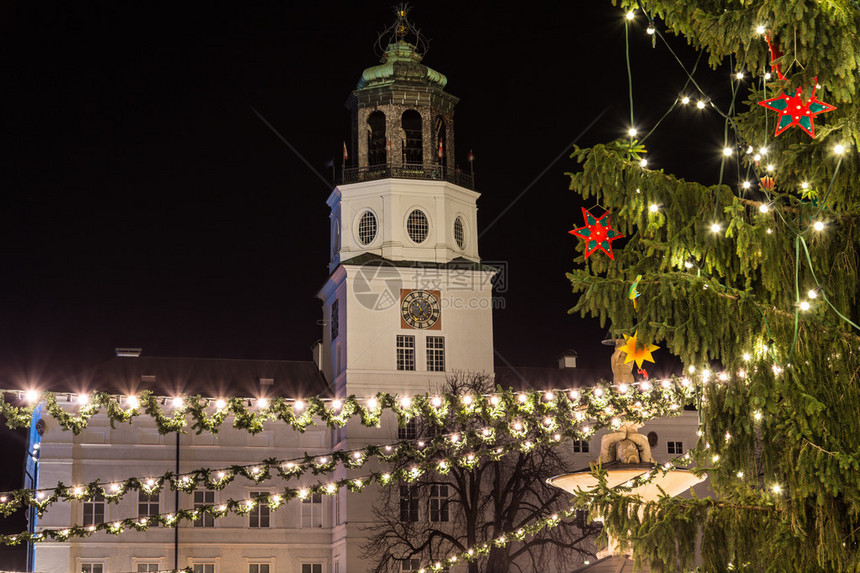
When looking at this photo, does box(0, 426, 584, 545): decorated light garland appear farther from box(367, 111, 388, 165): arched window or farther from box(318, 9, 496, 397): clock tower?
box(367, 111, 388, 165): arched window

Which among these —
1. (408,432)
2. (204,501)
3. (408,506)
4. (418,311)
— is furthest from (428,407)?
(204,501)

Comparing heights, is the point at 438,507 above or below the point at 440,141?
below

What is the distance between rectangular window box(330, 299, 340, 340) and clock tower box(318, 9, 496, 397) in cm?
11

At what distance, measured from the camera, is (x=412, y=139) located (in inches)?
1854

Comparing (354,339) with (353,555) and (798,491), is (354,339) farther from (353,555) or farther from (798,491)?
(798,491)

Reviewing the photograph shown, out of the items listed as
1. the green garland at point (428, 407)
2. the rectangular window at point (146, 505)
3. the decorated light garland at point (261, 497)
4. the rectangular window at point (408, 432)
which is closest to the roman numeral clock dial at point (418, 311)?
the rectangular window at point (408, 432)

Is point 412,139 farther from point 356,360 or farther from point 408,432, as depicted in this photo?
point 408,432

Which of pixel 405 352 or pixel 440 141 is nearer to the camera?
pixel 405 352

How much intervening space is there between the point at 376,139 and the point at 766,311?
1583 inches

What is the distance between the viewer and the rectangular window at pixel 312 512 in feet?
Answer: 149

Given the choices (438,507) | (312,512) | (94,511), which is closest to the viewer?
(94,511)

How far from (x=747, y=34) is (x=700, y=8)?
569mm

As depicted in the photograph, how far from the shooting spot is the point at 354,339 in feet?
148

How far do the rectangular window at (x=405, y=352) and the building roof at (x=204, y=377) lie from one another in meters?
4.00
